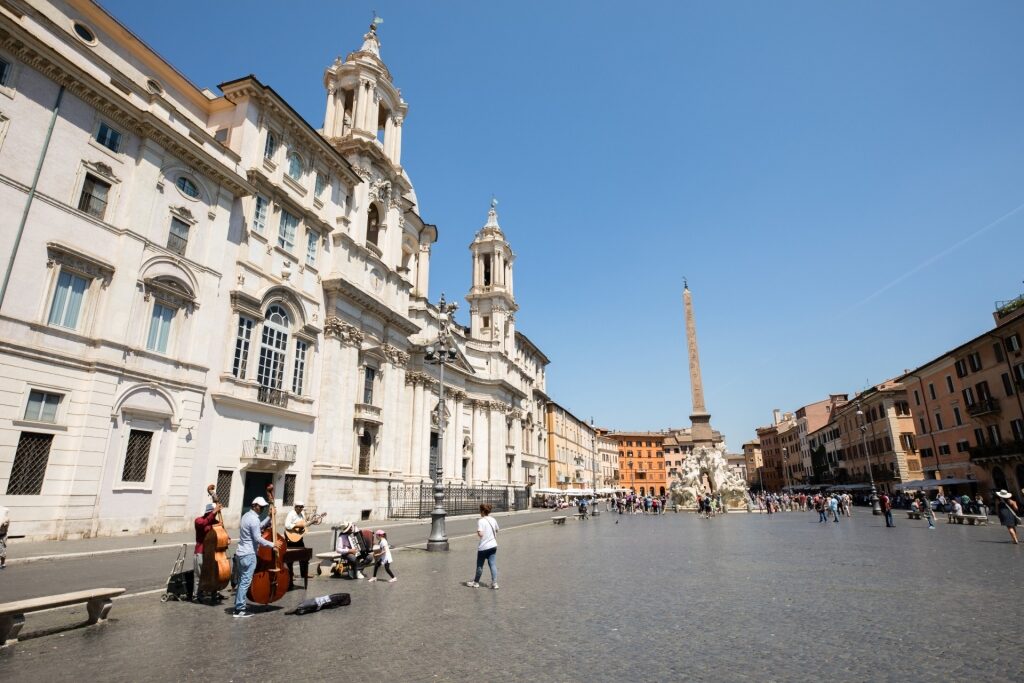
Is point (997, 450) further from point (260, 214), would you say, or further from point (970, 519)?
point (260, 214)

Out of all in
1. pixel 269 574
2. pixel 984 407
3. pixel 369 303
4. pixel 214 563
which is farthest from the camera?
pixel 984 407

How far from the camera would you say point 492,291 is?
55562mm

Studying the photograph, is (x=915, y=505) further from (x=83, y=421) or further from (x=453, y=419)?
(x=83, y=421)

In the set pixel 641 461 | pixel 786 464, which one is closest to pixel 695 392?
pixel 786 464

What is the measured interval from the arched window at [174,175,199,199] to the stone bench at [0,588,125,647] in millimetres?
16460

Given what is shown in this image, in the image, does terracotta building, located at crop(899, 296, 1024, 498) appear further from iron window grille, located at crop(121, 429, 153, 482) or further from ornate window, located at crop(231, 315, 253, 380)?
iron window grille, located at crop(121, 429, 153, 482)

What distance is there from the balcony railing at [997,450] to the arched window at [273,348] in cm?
4013

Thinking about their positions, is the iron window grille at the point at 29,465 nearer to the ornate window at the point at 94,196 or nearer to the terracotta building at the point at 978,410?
the ornate window at the point at 94,196

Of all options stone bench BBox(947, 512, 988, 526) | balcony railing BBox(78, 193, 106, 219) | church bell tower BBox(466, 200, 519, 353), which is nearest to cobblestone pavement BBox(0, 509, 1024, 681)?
balcony railing BBox(78, 193, 106, 219)

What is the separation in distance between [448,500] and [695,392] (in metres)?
24.9

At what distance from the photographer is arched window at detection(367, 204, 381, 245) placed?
3259cm

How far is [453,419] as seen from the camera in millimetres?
44938

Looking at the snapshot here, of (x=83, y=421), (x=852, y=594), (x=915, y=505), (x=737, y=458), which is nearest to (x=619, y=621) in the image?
(x=852, y=594)

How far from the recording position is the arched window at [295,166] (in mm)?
25062
